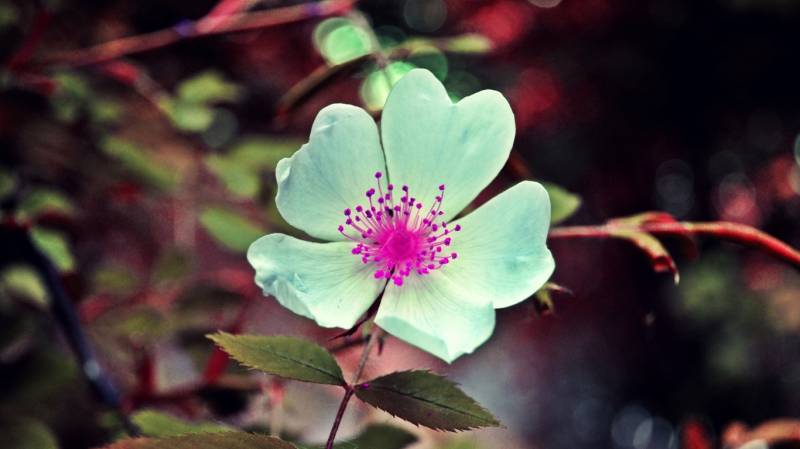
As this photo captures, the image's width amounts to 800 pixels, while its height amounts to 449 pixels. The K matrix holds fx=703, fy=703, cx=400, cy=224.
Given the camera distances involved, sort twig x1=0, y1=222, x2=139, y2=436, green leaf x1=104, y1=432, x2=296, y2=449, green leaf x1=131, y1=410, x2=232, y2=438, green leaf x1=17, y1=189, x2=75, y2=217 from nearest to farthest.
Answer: green leaf x1=104, y1=432, x2=296, y2=449
green leaf x1=131, y1=410, x2=232, y2=438
twig x1=0, y1=222, x2=139, y2=436
green leaf x1=17, y1=189, x2=75, y2=217

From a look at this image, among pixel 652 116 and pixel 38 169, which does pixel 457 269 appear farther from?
pixel 652 116

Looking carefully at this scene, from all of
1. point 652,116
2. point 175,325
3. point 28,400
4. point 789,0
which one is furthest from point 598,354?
point 28,400

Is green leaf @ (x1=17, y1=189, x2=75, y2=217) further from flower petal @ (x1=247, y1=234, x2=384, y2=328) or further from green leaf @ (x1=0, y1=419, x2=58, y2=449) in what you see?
flower petal @ (x1=247, y1=234, x2=384, y2=328)

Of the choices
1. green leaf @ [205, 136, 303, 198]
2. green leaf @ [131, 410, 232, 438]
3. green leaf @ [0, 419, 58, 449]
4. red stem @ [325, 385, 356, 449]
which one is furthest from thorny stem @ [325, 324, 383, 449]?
green leaf @ [205, 136, 303, 198]

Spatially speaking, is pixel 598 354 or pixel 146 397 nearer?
pixel 146 397

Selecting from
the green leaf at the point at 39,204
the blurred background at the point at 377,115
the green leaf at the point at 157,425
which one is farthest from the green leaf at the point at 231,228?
the green leaf at the point at 157,425

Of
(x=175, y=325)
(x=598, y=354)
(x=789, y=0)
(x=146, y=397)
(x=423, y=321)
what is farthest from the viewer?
(x=598, y=354)

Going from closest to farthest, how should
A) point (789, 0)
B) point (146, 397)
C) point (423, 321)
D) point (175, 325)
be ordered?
point (423, 321) → point (146, 397) → point (175, 325) → point (789, 0)
